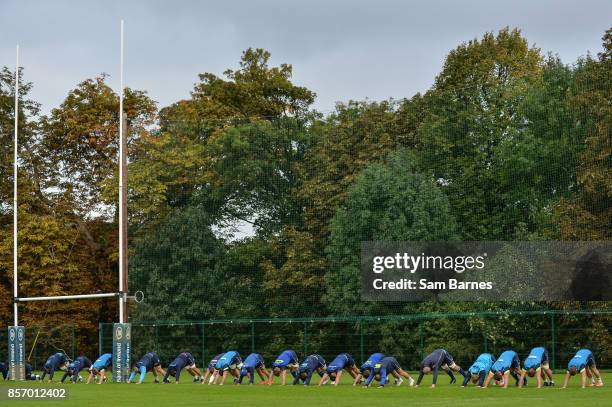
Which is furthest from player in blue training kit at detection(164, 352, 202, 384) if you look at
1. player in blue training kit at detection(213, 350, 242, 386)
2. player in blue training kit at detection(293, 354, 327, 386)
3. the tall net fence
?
the tall net fence

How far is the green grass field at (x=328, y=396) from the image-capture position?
21.4 meters

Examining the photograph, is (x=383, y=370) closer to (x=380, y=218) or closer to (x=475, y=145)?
(x=380, y=218)

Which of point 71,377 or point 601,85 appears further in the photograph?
point 601,85

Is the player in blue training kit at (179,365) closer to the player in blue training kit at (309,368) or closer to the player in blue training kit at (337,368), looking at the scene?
the player in blue training kit at (309,368)

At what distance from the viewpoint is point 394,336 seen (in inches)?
1671

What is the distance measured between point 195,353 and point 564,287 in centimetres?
1385

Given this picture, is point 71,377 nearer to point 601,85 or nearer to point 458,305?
point 458,305

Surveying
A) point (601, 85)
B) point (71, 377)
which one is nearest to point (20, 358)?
point (71, 377)

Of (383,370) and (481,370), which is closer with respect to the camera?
(481,370)

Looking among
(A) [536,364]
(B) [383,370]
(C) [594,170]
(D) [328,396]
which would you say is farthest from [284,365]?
(C) [594,170]

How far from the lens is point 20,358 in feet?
117

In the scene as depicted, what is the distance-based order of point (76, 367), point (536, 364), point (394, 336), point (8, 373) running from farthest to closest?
1. point (394, 336)
2. point (8, 373)
3. point (76, 367)
4. point (536, 364)

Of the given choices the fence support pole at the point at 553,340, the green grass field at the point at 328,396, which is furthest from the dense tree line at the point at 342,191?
the green grass field at the point at 328,396

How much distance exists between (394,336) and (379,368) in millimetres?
14265
